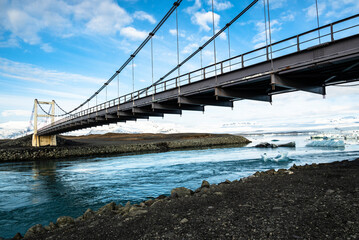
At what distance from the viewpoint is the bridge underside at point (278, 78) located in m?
10.7

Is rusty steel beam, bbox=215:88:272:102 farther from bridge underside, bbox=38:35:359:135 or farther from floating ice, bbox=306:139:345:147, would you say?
floating ice, bbox=306:139:345:147

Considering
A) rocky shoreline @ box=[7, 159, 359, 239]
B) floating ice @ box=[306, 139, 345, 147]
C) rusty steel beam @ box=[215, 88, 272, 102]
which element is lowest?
floating ice @ box=[306, 139, 345, 147]

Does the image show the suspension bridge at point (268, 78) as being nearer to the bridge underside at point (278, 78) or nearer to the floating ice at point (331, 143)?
the bridge underside at point (278, 78)

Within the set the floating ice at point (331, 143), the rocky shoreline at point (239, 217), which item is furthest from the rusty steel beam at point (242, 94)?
the floating ice at point (331, 143)

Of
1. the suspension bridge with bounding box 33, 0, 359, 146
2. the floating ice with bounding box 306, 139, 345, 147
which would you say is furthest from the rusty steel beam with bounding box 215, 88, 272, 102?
the floating ice with bounding box 306, 139, 345, 147

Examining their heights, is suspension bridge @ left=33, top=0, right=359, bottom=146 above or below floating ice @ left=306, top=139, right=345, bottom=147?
above

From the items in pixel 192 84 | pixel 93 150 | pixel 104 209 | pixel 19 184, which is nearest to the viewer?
pixel 104 209

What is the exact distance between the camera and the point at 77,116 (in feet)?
129

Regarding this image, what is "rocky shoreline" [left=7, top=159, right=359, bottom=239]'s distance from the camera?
4.71 m

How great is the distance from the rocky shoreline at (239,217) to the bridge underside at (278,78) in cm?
608

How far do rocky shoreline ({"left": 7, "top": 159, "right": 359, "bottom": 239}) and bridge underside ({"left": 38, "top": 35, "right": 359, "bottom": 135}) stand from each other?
240 inches

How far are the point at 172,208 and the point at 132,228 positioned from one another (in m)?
1.70

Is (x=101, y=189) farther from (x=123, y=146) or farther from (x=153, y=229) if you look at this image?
(x=123, y=146)

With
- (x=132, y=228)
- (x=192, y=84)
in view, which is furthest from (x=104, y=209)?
(x=192, y=84)
